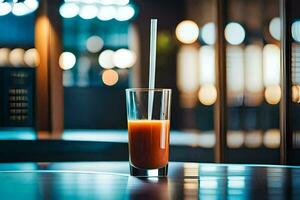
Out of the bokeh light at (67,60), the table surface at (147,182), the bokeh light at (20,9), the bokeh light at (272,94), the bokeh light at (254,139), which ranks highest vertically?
the bokeh light at (20,9)

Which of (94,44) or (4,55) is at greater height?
(94,44)

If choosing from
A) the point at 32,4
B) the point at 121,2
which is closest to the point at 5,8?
the point at 32,4

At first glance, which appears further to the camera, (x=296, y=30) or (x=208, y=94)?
(x=208, y=94)

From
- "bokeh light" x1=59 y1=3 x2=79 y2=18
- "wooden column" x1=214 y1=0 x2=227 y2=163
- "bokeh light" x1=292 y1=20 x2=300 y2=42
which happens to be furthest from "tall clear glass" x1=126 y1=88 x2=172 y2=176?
"bokeh light" x1=59 y1=3 x2=79 y2=18

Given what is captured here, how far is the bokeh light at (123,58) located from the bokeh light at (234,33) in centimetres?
115

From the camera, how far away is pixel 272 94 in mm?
4648

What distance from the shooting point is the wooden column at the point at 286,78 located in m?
3.68

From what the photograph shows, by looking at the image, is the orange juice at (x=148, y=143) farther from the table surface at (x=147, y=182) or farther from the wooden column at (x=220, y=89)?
the wooden column at (x=220, y=89)

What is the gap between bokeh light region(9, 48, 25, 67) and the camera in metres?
4.96

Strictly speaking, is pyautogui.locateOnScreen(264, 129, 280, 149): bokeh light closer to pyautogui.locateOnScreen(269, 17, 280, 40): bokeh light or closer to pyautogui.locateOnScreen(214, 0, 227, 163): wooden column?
pyautogui.locateOnScreen(214, 0, 227, 163): wooden column

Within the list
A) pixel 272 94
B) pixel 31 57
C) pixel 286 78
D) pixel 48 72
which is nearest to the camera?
pixel 286 78

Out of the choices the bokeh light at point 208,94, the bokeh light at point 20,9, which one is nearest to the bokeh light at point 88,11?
the bokeh light at point 20,9

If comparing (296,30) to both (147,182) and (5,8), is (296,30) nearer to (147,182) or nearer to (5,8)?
(5,8)

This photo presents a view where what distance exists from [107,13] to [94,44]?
0.42 meters
